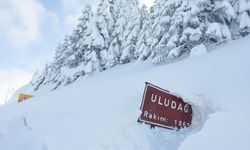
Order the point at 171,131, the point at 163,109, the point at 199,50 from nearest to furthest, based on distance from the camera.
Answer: the point at 163,109 → the point at 171,131 → the point at 199,50

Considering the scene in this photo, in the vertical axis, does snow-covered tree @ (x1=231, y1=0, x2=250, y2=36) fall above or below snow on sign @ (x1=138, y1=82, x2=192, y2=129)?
above

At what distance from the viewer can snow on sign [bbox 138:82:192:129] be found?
452 centimetres

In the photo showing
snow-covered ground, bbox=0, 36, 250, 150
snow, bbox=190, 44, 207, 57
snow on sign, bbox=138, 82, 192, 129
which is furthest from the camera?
snow, bbox=190, 44, 207, 57

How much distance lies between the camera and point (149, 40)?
1711 centimetres

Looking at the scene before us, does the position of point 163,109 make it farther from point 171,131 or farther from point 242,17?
point 242,17

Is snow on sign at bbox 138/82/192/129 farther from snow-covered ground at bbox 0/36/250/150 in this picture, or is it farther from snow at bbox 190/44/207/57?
Answer: snow at bbox 190/44/207/57

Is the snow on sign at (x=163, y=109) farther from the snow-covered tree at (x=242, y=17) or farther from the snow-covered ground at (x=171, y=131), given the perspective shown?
the snow-covered tree at (x=242, y=17)

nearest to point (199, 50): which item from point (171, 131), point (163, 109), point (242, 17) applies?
point (242, 17)

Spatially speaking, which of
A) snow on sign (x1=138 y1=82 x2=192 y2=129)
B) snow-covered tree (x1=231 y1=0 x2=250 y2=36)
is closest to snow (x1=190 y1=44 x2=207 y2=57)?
snow-covered tree (x1=231 y1=0 x2=250 y2=36)

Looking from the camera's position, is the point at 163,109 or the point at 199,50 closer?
the point at 163,109

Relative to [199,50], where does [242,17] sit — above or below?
above

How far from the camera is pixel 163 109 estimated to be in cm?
477

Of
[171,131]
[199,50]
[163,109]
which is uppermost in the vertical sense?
[199,50]

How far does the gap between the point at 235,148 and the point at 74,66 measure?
23477 millimetres
